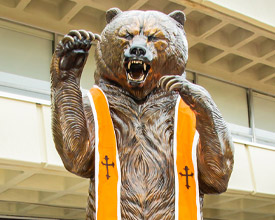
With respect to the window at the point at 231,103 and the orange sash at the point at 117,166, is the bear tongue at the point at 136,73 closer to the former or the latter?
the orange sash at the point at 117,166

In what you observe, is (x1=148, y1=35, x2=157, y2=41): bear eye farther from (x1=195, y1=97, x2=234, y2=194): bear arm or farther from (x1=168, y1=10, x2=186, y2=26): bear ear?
(x1=195, y1=97, x2=234, y2=194): bear arm

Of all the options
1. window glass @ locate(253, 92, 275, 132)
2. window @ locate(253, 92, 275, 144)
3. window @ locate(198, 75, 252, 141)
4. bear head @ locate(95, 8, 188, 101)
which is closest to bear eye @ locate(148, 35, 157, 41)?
bear head @ locate(95, 8, 188, 101)

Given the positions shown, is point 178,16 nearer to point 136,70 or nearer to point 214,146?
point 136,70

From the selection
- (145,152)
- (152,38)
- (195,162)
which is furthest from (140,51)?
(195,162)

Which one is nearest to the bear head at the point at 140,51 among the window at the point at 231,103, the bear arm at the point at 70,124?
the bear arm at the point at 70,124

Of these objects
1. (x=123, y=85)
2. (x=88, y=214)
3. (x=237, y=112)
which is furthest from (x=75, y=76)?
(x=237, y=112)

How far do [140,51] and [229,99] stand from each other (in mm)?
10325

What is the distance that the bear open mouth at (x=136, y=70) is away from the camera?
267cm

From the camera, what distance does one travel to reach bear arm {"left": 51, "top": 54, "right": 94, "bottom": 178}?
2.68 meters

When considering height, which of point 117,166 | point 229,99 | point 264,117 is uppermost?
point 229,99

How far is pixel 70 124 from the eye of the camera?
2.69 meters

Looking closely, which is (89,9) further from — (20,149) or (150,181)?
(150,181)

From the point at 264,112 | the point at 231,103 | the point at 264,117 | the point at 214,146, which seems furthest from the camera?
the point at 264,112

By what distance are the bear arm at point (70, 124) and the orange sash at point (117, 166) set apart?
0.22ft
